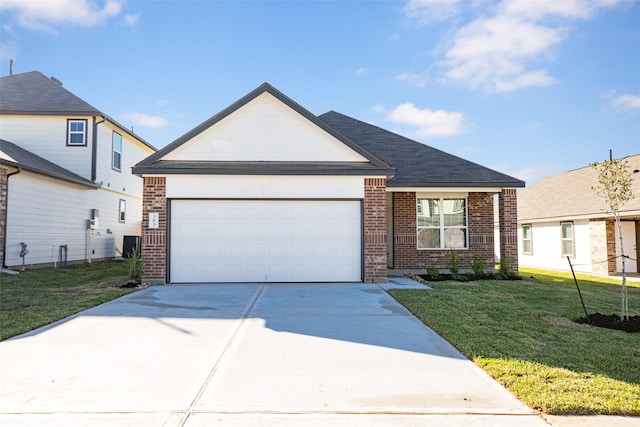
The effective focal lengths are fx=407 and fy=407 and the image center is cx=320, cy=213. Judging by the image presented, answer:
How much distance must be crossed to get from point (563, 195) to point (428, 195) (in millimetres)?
9769

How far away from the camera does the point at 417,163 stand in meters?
14.9

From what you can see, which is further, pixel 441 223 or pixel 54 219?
pixel 54 219

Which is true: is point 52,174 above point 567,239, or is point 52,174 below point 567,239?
above

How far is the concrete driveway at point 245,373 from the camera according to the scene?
140 inches

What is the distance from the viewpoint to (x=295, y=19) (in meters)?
13.9

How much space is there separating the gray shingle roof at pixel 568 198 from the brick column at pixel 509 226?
477 cm

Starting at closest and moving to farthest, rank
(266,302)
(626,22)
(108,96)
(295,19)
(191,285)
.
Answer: (266,302) < (191,285) < (626,22) < (295,19) < (108,96)

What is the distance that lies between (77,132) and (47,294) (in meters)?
10.2

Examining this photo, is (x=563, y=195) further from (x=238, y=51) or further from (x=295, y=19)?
(x=238, y=51)

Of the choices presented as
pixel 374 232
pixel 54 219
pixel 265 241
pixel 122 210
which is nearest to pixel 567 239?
pixel 374 232


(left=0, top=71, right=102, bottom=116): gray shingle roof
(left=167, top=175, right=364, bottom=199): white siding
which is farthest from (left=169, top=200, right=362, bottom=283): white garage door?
(left=0, top=71, right=102, bottom=116): gray shingle roof

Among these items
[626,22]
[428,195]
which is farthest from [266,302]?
[626,22]

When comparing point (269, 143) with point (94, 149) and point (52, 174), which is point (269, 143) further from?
point (94, 149)

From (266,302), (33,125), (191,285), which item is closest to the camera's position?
(266,302)
